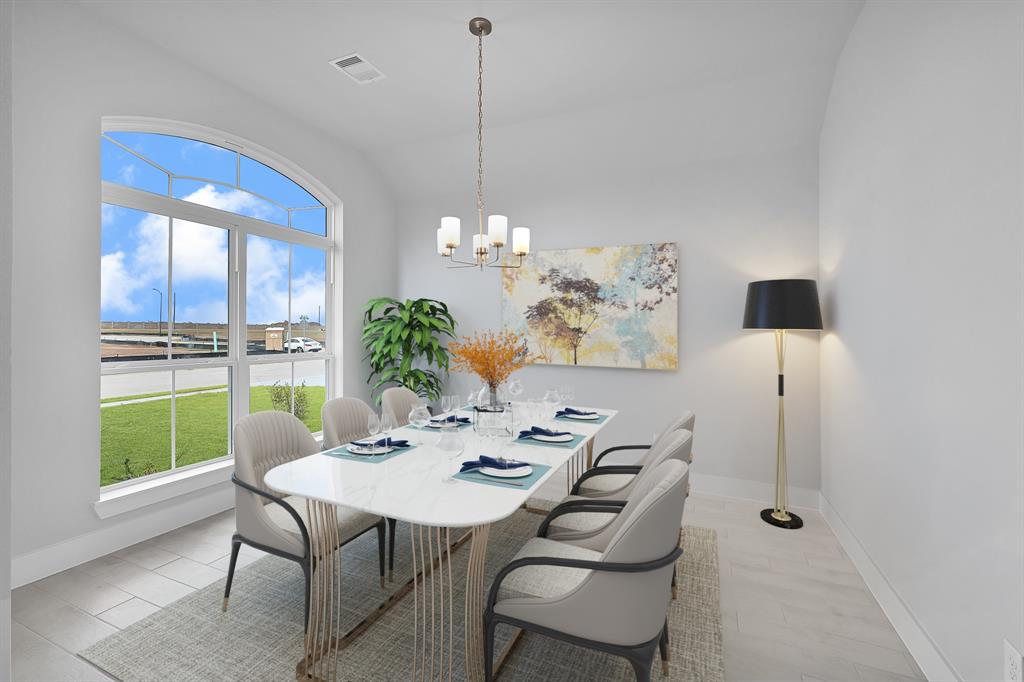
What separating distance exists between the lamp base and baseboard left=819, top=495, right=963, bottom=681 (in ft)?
0.84

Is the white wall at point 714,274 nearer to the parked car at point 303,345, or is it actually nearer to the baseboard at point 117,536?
the parked car at point 303,345

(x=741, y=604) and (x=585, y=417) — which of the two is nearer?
A: (x=741, y=604)

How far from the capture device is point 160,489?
3.08m

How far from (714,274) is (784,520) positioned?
6.44ft

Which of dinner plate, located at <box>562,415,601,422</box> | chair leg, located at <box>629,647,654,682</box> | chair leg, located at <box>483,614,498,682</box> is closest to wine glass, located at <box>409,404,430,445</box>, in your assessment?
dinner plate, located at <box>562,415,601,422</box>

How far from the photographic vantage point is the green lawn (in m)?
3.00

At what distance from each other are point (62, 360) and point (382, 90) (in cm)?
271

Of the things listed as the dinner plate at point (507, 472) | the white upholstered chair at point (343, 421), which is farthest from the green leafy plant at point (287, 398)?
the dinner plate at point (507, 472)

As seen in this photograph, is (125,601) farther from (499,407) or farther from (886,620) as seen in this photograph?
(886,620)

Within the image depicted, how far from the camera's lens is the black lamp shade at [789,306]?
323 cm

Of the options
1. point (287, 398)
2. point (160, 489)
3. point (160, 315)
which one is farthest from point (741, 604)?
point (160, 315)

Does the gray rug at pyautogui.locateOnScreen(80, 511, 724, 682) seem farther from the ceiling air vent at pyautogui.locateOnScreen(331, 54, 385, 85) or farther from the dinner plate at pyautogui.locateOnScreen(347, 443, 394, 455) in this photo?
the ceiling air vent at pyautogui.locateOnScreen(331, 54, 385, 85)

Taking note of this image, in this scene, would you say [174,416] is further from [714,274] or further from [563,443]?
[714,274]

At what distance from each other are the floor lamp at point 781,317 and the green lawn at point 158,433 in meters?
3.96
